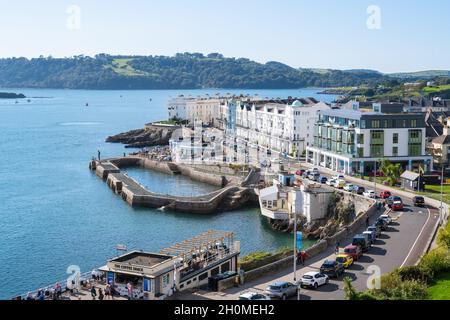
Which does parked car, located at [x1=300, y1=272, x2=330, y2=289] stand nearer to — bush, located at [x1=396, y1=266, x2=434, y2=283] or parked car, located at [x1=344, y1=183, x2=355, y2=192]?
bush, located at [x1=396, y1=266, x2=434, y2=283]

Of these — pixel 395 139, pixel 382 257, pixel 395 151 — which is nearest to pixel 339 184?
pixel 395 151

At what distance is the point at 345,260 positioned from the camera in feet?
86.8

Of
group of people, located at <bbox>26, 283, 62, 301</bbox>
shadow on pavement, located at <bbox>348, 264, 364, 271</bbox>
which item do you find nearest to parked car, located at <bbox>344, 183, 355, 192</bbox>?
shadow on pavement, located at <bbox>348, 264, 364, 271</bbox>

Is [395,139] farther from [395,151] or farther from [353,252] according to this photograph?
[353,252]

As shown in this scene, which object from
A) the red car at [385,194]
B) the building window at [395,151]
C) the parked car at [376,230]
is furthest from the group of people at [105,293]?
the building window at [395,151]

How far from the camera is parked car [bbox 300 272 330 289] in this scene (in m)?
23.2

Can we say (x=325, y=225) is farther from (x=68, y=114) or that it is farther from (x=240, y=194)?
(x=68, y=114)

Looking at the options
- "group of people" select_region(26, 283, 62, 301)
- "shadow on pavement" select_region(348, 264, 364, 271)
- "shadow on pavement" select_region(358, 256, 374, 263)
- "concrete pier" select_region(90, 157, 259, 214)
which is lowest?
"concrete pier" select_region(90, 157, 259, 214)

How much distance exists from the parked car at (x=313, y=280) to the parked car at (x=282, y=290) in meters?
0.99

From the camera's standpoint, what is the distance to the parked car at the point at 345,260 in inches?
1033

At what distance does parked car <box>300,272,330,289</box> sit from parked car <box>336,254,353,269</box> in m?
2.56

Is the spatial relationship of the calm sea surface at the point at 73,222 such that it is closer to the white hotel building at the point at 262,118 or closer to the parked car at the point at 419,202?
the parked car at the point at 419,202

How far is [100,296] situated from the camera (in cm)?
2214
